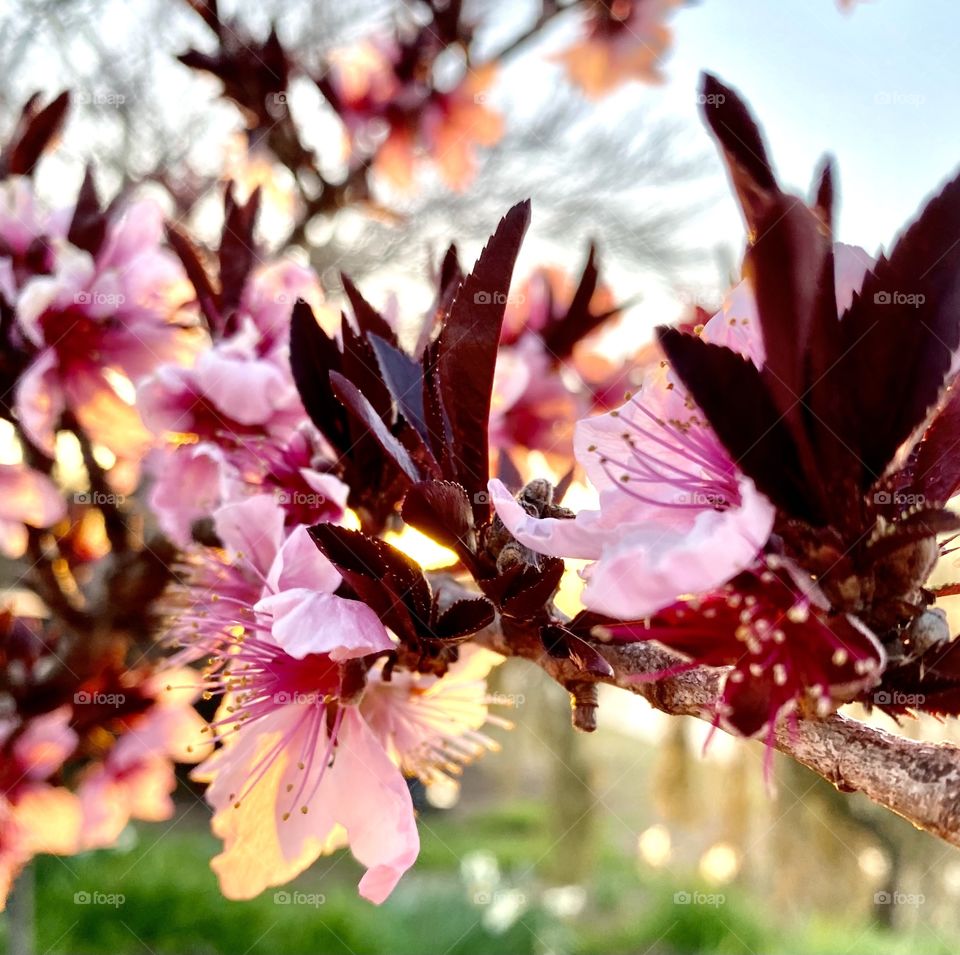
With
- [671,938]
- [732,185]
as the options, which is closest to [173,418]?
[732,185]

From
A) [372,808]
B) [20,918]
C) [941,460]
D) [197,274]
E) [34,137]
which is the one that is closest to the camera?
[941,460]

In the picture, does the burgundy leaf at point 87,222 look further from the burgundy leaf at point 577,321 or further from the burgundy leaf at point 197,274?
the burgundy leaf at point 577,321

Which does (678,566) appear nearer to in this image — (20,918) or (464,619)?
(464,619)

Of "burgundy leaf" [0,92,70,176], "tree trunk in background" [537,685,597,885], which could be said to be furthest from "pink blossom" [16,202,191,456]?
"tree trunk in background" [537,685,597,885]

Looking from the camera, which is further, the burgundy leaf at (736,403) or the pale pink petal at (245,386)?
the pale pink petal at (245,386)

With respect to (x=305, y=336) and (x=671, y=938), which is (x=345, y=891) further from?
(x=305, y=336)

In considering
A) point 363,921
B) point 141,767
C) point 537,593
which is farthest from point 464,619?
point 363,921

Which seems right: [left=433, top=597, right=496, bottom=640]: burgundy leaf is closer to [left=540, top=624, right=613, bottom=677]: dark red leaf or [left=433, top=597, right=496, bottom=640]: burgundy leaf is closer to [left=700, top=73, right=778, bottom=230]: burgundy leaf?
[left=540, top=624, right=613, bottom=677]: dark red leaf

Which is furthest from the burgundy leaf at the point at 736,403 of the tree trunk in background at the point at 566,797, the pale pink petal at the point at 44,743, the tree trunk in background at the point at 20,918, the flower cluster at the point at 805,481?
A: the tree trunk in background at the point at 566,797
